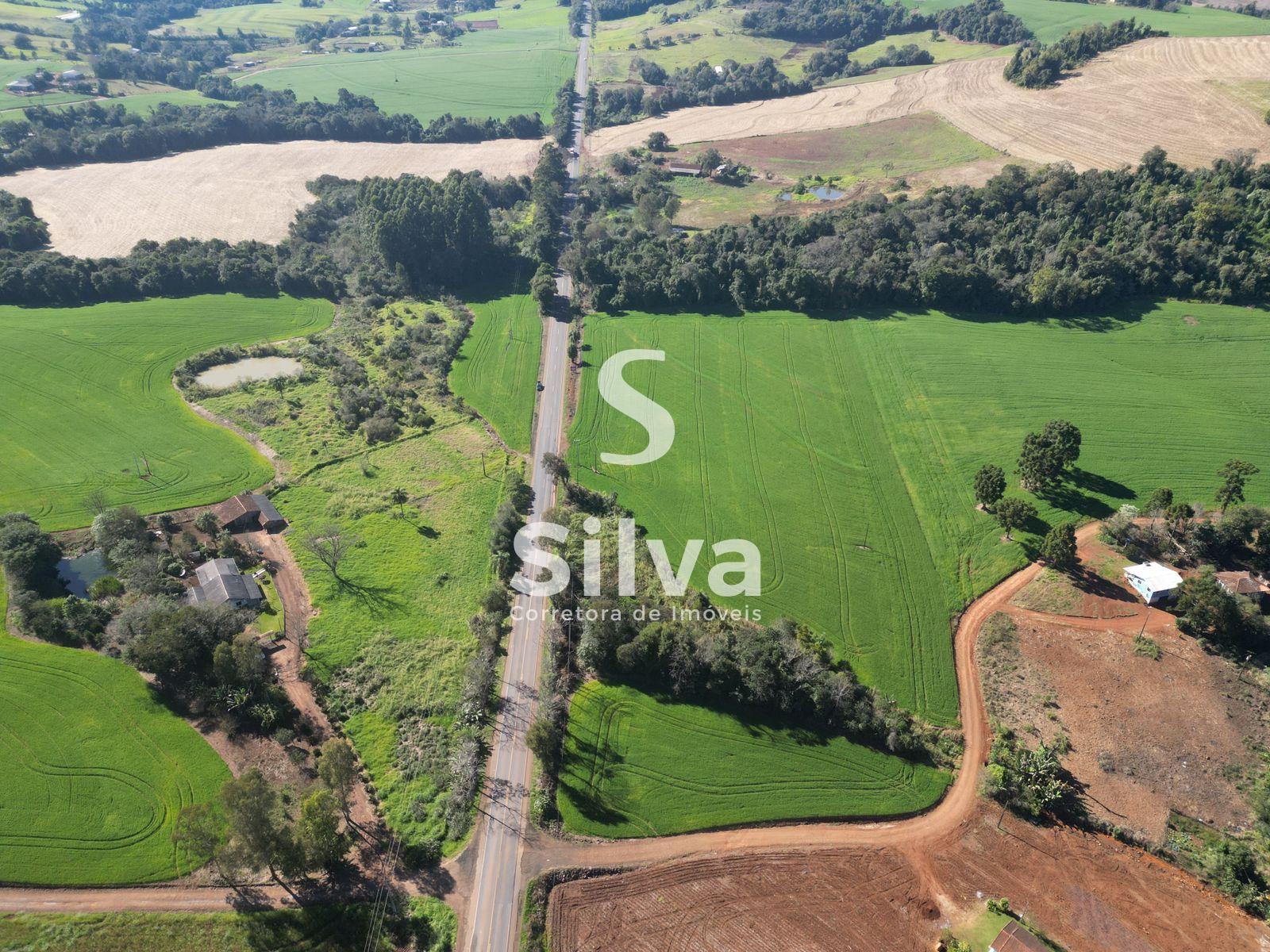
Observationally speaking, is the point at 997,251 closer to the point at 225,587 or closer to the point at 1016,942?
the point at 1016,942

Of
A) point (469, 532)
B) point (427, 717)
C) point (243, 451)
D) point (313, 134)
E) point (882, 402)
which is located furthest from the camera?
point (313, 134)

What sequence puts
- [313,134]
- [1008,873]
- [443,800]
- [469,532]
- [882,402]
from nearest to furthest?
[1008,873] < [443,800] < [469,532] < [882,402] < [313,134]

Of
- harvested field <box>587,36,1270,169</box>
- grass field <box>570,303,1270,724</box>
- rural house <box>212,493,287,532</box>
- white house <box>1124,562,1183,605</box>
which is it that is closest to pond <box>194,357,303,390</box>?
rural house <box>212,493,287,532</box>

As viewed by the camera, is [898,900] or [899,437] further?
[899,437]

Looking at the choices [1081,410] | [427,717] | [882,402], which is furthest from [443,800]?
[1081,410]

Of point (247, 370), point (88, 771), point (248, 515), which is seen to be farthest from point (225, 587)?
point (247, 370)

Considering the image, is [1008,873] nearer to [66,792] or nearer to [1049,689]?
[1049,689]
